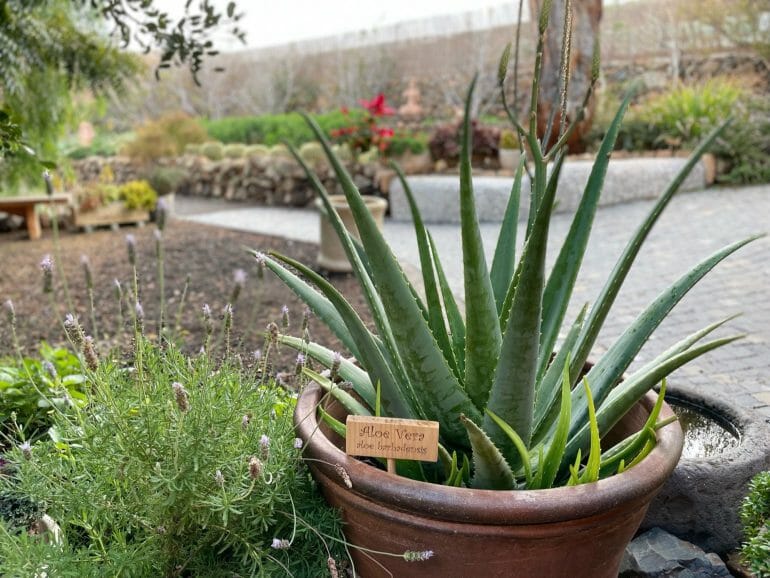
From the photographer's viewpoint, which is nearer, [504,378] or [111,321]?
[504,378]

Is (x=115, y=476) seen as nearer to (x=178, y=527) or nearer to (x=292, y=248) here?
(x=178, y=527)

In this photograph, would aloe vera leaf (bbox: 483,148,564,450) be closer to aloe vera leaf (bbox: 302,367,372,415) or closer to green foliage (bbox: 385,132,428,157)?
aloe vera leaf (bbox: 302,367,372,415)

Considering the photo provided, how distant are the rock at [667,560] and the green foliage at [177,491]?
0.84 m

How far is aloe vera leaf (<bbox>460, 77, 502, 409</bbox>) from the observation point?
1.33 meters

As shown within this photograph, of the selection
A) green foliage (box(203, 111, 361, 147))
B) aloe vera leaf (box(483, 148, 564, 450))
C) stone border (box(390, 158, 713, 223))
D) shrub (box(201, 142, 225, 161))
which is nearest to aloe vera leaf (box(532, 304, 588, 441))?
aloe vera leaf (box(483, 148, 564, 450))

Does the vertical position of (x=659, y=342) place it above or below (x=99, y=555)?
below

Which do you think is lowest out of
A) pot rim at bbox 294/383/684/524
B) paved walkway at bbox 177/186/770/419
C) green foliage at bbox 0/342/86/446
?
paved walkway at bbox 177/186/770/419

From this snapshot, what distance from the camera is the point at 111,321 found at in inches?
195

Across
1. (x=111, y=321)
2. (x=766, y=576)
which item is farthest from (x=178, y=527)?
(x=111, y=321)

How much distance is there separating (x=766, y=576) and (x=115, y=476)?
1.41m

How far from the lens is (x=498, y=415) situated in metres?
1.41

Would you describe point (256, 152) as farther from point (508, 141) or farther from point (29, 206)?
point (29, 206)

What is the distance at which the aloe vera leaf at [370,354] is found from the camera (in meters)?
1.35

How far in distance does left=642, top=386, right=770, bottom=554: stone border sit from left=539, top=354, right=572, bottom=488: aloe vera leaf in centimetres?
66
